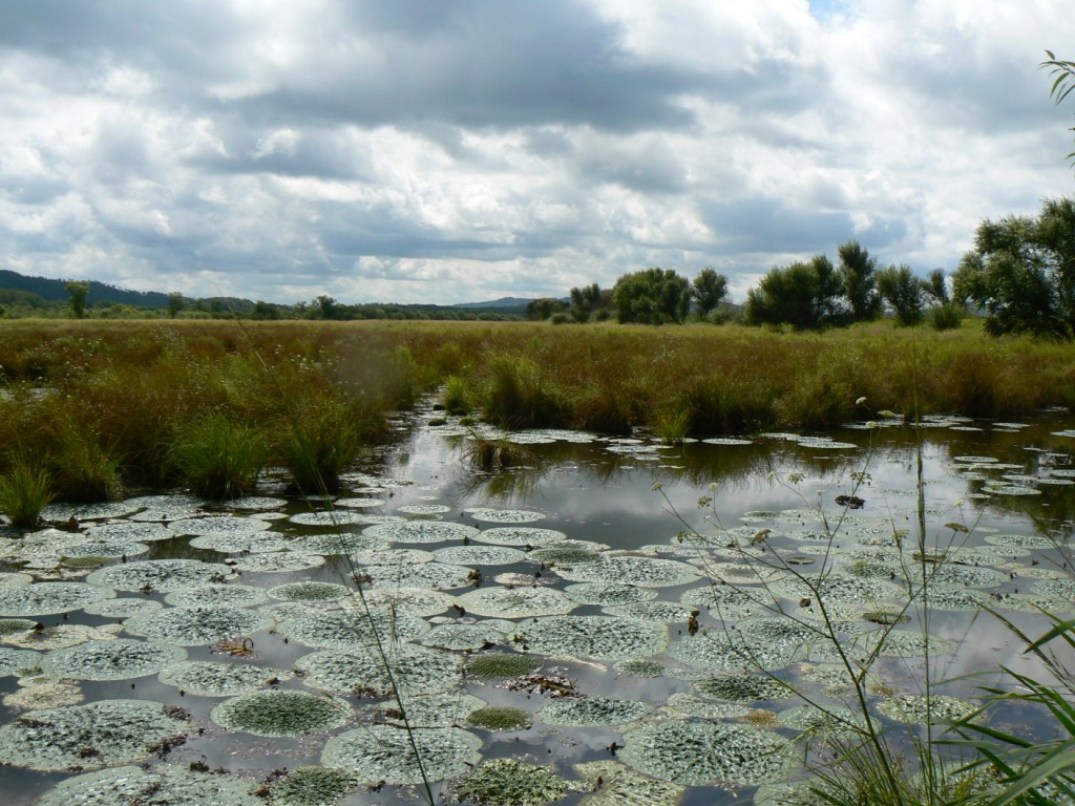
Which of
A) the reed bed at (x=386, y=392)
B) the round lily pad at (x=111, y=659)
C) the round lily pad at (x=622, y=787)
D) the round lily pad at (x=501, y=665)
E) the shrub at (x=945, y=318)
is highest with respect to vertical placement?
the shrub at (x=945, y=318)

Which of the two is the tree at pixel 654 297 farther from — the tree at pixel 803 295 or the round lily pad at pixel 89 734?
the round lily pad at pixel 89 734

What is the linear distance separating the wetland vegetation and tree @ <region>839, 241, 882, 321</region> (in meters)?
32.4

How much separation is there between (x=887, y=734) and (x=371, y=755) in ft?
5.82

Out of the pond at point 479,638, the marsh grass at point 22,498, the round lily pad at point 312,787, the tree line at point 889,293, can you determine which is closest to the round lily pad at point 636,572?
the pond at point 479,638

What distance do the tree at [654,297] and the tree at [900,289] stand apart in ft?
54.1

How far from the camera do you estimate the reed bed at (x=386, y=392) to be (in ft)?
24.6

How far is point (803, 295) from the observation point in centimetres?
4228

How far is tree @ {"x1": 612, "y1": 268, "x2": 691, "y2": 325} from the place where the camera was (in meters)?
59.2

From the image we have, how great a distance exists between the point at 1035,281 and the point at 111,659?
82.1 feet

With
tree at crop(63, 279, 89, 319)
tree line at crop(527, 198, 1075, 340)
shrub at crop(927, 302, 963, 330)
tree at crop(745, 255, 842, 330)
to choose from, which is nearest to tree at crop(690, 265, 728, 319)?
tree line at crop(527, 198, 1075, 340)

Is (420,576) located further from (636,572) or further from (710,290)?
(710,290)

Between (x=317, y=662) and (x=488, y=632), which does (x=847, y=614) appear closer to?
(x=488, y=632)

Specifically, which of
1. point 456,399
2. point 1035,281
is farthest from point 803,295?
point 456,399

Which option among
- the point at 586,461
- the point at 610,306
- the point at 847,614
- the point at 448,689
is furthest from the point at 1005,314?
the point at 610,306
